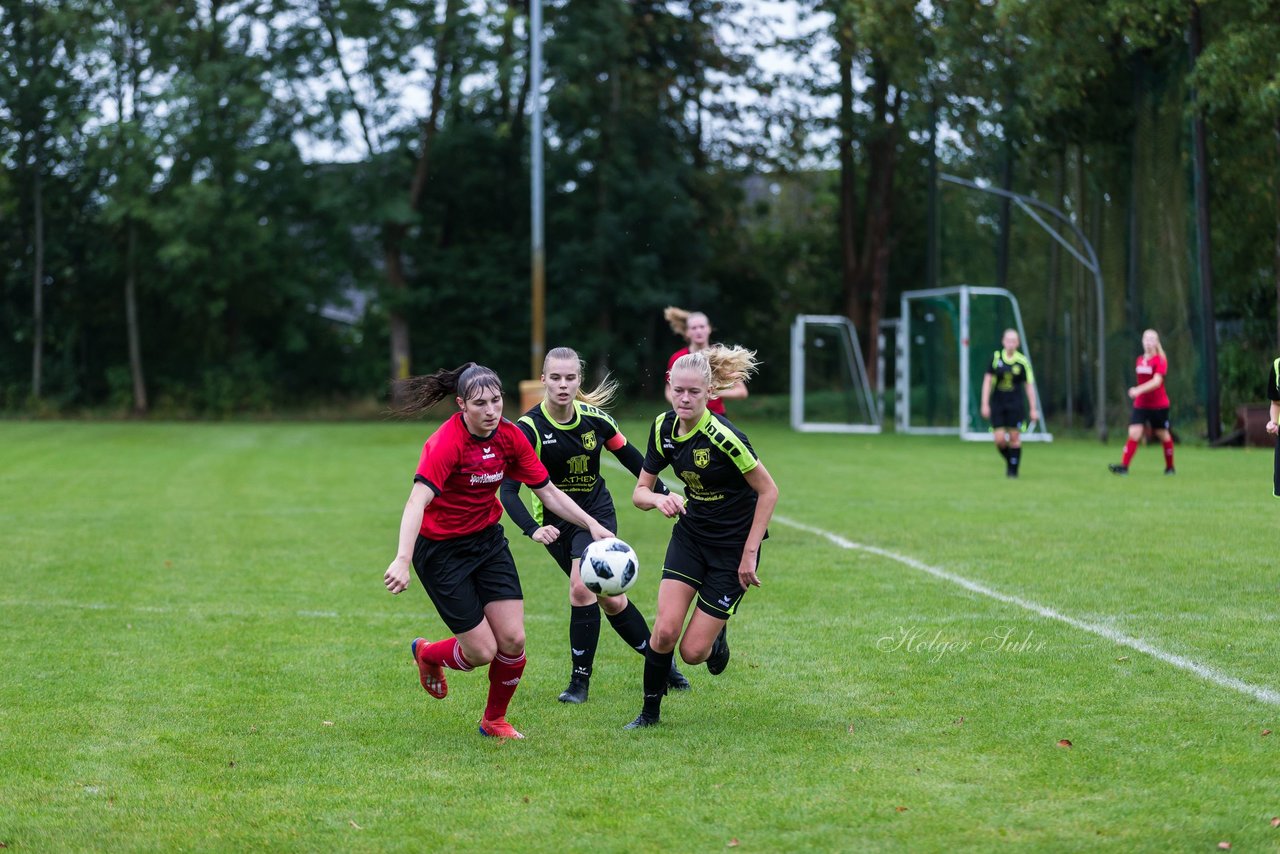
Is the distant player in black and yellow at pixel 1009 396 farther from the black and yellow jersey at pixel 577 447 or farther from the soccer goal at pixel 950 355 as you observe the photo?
the black and yellow jersey at pixel 577 447

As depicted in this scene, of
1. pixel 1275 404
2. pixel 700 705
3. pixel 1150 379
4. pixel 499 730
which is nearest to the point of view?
pixel 499 730

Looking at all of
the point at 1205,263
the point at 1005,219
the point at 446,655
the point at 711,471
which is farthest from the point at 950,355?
the point at 446,655

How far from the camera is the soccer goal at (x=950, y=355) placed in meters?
29.2

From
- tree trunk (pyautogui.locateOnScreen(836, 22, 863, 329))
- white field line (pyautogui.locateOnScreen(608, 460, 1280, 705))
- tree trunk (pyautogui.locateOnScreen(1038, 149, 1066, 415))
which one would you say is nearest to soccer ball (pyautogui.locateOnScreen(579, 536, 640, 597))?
white field line (pyautogui.locateOnScreen(608, 460, 1280, 705))

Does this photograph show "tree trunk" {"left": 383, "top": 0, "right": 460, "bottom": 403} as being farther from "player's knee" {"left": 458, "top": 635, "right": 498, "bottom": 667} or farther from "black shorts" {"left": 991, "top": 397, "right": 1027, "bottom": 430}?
"player's knee" {"left": 458, "top": 635, "right": 498, "bottom": 667}

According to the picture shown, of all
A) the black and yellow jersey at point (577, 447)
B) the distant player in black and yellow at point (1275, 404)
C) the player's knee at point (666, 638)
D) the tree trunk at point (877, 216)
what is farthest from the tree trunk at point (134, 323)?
the player's knee at point (666, 638)

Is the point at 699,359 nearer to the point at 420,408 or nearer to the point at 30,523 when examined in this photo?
the point at 420,408

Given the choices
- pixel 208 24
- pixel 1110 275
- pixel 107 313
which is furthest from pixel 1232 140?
pixel 107 313

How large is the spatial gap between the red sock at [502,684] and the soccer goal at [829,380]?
27641 mm

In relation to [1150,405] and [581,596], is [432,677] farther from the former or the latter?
[1150,405]

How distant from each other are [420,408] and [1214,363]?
2235 centimetres

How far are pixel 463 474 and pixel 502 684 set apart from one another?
91 centimetres

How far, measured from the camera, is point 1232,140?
87.2 feet

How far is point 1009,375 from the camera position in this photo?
61.6 ft
